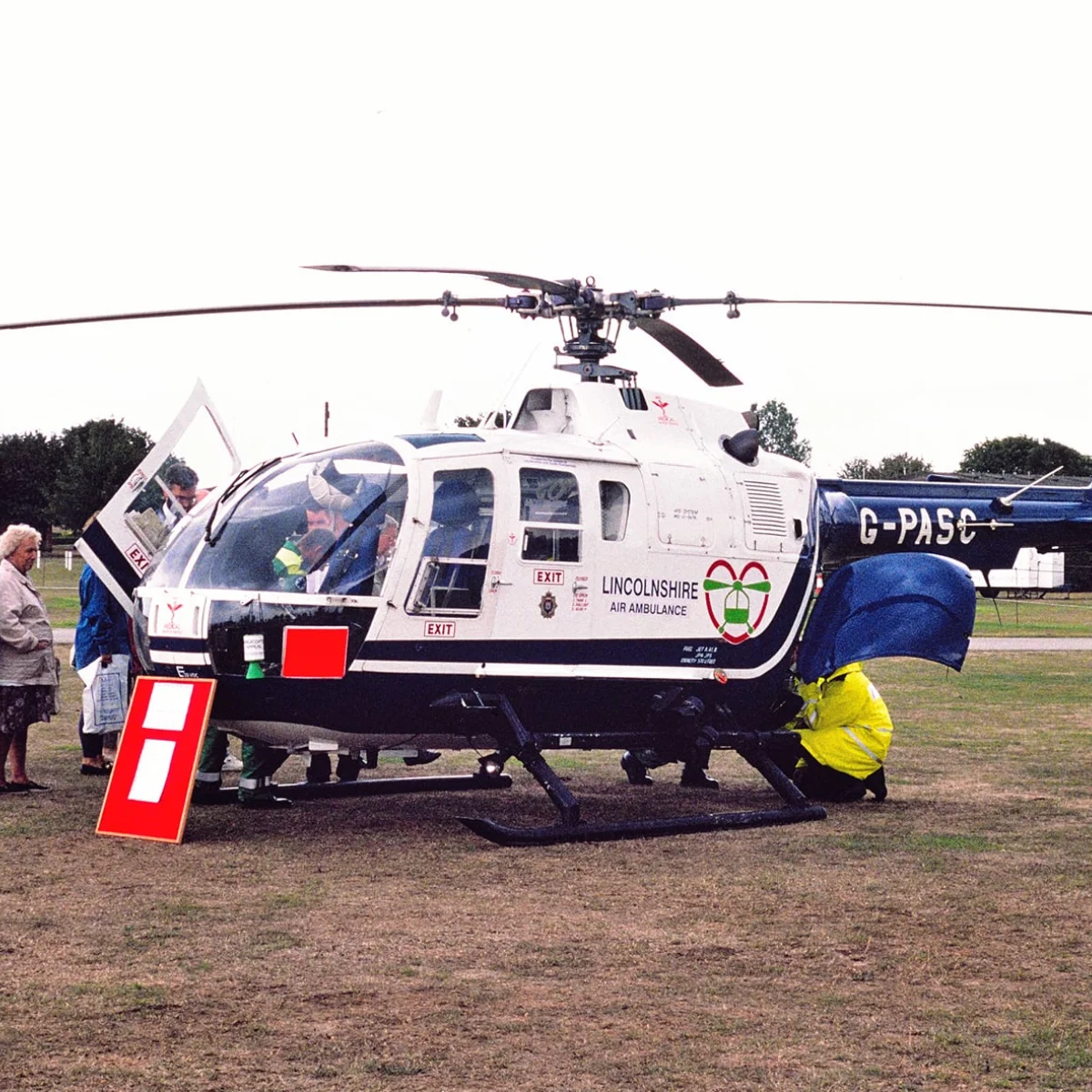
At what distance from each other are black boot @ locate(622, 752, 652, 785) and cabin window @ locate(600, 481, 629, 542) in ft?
8.62

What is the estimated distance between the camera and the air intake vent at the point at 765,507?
35.7ft

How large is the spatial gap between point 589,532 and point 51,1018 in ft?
16.8

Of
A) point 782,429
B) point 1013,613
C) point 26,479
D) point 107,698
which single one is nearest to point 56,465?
point 26,479

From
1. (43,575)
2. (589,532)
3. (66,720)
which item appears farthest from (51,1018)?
(43,575)

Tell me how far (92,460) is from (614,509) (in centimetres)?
7832

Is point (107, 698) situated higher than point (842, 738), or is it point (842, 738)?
point (107, 698)

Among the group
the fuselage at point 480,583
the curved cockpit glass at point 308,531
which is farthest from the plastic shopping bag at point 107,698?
the curved cockpit glass at point 308,531

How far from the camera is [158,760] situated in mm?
9156

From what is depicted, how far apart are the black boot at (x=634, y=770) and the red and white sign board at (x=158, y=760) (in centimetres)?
411

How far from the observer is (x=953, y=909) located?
7625 mm

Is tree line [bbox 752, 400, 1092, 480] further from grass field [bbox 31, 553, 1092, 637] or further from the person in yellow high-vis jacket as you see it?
the person in yellow high-vis jacket

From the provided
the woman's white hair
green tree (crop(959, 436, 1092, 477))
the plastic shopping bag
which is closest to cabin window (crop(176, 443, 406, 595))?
the woman's white hair

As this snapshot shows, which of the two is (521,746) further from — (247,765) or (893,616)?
(893,616)

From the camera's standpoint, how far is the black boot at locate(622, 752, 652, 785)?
12094 mm
